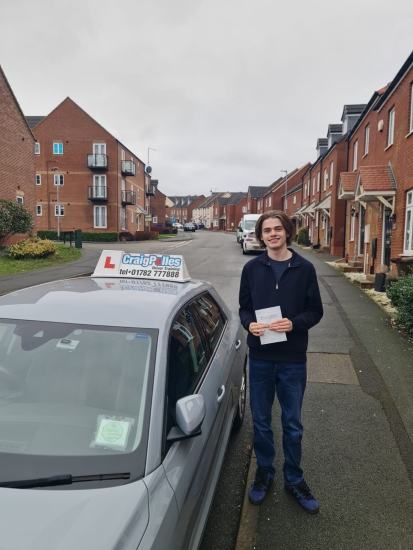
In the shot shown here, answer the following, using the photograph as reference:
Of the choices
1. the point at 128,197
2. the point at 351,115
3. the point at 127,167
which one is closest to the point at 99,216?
the point at 128,197

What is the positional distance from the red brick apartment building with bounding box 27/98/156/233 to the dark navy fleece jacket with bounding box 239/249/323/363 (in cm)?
3925

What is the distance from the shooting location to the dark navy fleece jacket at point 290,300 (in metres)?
2.79

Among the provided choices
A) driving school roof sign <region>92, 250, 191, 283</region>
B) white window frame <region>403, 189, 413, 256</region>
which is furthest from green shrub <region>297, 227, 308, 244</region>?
driving school roof sign <region>92, 250, 191, 283</region>

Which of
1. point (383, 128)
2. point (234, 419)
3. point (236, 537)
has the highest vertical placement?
point (383, 128)

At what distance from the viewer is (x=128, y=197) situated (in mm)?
43688

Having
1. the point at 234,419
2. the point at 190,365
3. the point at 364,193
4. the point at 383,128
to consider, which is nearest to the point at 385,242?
the point at 364,193

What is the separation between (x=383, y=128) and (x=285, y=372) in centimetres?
1379

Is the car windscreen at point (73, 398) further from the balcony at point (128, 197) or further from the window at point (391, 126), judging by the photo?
Answer: the balcony at point (128, 197)

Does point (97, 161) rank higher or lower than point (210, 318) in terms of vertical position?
higher

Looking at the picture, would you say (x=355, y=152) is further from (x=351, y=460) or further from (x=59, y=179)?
(x=59, y=179)

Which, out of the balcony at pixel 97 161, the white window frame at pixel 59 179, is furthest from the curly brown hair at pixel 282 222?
the white window frame at pixel 59 179

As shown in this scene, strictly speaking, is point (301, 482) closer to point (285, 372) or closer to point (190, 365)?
point (285, 372)

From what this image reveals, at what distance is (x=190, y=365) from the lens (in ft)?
8.49

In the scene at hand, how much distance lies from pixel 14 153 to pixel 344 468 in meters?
23.5
